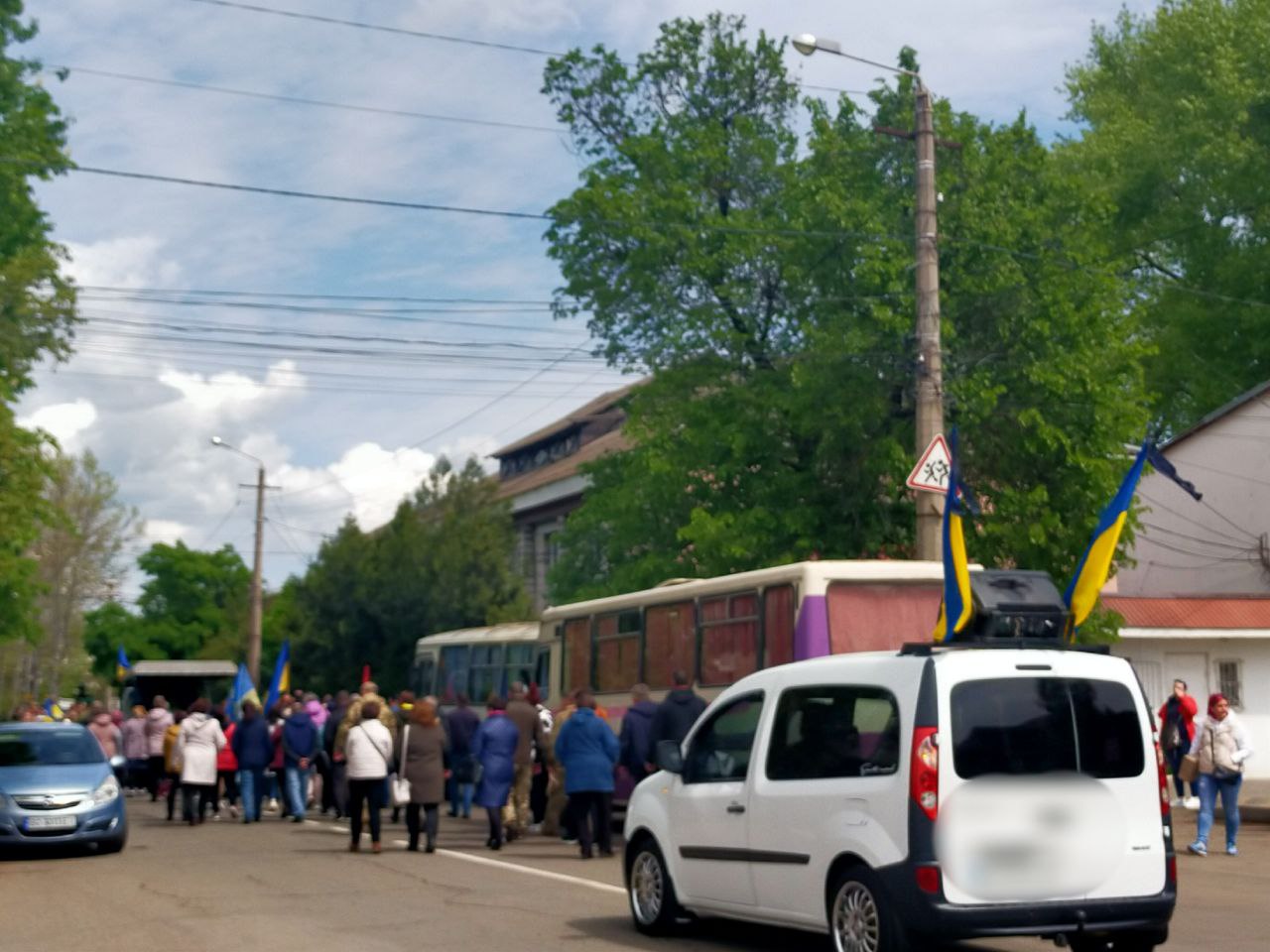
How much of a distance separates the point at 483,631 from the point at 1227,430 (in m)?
21.3

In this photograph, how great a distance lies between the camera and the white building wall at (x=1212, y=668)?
37312mm

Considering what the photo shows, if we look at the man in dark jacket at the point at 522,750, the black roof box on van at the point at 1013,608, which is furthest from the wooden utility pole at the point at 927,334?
the black roof box on van at the point at 1013,608

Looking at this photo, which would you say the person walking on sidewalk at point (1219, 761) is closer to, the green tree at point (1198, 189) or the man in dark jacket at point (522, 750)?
the man in dark jacket at point (522, 750)

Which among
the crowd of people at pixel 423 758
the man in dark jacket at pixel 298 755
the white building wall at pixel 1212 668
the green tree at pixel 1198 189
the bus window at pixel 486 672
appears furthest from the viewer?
the green tree at pixel 1198 189

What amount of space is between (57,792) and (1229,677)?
1047 inches

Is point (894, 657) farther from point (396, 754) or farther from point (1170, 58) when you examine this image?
point (1170, 58)

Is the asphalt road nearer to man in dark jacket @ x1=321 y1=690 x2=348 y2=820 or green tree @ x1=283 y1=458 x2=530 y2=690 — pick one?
man in dark jacket @ x1=321 y1=690 x2=348 y2=820

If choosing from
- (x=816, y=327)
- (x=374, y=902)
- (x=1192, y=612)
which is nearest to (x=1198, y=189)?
(x=1192, y=612)

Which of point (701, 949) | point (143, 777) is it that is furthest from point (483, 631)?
point (701, 949)

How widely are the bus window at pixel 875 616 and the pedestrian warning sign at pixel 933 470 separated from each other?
110cm

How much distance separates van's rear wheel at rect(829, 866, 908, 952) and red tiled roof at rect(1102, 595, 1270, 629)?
27666 mm

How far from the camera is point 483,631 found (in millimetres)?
33594

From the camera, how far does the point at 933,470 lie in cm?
1941

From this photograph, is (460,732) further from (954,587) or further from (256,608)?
(256,608)
